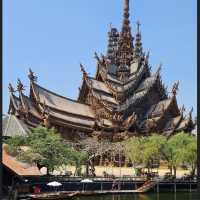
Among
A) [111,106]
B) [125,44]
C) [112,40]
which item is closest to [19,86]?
[111,106]

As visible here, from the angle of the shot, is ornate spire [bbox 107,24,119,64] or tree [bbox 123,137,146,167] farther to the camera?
ornate spire [bbox 107,24,119,64]

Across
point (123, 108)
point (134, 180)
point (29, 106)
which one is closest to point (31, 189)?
point (134, 180)

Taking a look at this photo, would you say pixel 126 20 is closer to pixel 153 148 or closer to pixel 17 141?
pixel 153 148

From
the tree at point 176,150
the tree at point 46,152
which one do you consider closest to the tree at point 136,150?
the tree at point 176,150

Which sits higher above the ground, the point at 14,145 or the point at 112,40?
the point at 112,40

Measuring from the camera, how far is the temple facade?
173ft

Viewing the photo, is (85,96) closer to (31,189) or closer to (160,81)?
(160,81)

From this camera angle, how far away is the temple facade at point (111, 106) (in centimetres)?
5288

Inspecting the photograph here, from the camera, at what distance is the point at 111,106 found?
57.8 meters

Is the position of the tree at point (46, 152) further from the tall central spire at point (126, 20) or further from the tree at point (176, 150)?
the tall central spire at point (126, 20)

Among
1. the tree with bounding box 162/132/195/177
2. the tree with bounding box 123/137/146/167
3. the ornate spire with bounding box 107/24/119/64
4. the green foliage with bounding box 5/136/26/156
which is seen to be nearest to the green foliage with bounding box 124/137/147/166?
the tree with bounding box 123/137/146/167

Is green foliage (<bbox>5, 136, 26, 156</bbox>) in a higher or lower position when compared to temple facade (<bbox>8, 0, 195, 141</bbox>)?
lower

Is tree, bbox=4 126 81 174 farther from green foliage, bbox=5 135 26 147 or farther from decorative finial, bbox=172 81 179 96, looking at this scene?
decorative finial, bbox=172 81 179 96

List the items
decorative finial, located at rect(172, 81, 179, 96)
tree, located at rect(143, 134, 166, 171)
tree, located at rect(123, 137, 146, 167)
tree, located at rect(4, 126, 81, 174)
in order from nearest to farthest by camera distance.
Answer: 1. tree, located at rect(4, 126, 81, 174)
2. tree, located at rect(143, 134, 166, 171)
3. tree, located at rect(123, 137, 146, 167)
4. decorative finial, located at rect(172, 81, 179, 96)
